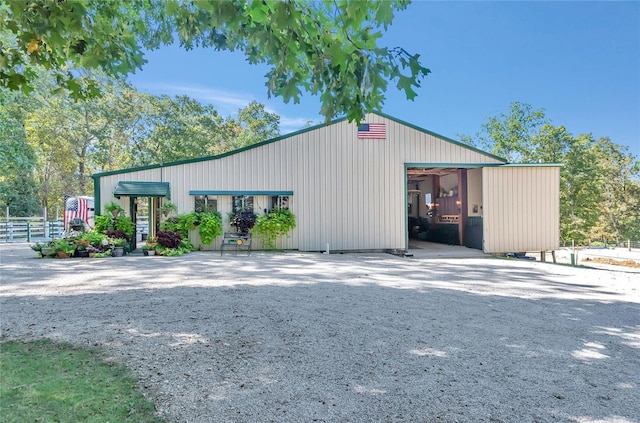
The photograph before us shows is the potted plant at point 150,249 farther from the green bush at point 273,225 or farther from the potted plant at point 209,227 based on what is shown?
the green bush at point 273,225

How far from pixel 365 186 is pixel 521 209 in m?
5.71

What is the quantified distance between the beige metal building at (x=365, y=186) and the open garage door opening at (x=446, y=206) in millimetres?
800

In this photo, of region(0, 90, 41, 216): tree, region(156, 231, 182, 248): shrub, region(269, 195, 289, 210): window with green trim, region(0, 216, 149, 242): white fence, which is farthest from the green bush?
region(0, 90, 41, 216): tree

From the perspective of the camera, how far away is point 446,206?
14.8 meters

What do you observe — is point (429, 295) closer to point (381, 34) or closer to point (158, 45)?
point (381, 34)

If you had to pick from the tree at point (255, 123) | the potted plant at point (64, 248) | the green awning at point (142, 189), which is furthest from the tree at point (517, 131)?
the potted plant at point (64, 248)

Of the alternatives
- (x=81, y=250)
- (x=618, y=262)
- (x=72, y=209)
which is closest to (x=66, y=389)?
→ (x=81, y=250)

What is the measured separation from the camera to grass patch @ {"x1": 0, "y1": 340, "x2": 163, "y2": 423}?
1899mm

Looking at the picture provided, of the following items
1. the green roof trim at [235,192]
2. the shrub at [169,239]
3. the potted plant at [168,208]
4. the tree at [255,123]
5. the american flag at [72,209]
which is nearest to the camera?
the shrub at [169,239]

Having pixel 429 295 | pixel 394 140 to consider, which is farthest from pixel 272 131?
pixel 429 295

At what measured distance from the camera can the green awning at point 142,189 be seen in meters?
10.4

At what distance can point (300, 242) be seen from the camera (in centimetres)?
1167

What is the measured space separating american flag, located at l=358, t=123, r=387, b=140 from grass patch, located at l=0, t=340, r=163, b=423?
1047cm

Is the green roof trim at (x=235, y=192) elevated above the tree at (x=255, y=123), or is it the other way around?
the tree at (x=255, y=123)
